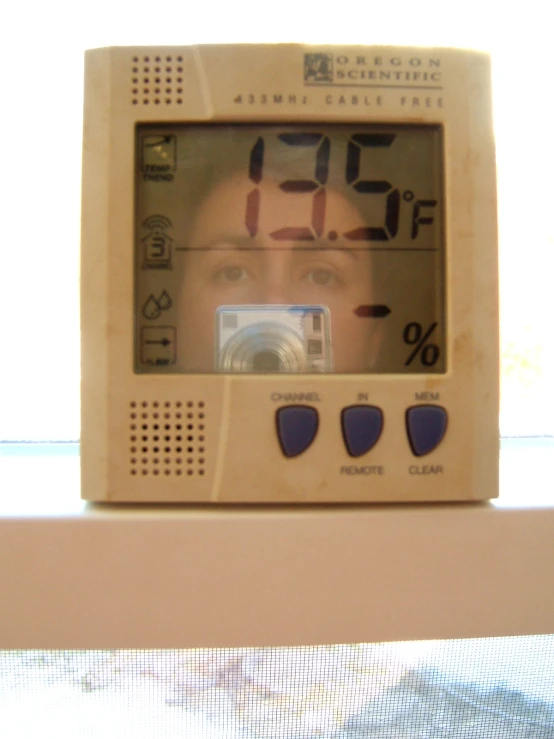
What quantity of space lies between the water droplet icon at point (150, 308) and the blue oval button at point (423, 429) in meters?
0.22

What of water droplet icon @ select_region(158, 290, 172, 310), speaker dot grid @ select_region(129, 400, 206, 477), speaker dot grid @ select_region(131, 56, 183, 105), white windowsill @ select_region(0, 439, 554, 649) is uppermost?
speaker dot grid @ select_region(131, 56, 183, 105)

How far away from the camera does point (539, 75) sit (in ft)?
3.17

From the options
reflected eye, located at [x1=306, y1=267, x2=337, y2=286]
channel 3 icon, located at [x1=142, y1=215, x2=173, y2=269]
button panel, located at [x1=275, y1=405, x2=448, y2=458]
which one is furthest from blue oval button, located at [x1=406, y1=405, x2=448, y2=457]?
channel 3 icon, located at [x1=142, y1=215, x2=173, y2=269]

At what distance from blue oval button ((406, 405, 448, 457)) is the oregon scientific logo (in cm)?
28

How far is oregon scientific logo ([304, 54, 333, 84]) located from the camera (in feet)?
1.78

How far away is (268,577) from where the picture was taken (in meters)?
0.48

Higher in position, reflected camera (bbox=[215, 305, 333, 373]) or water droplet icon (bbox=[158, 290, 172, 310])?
water droplet icon (bbox=[158, 290, 172, 310])

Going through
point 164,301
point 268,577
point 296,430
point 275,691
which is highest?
point 164,301

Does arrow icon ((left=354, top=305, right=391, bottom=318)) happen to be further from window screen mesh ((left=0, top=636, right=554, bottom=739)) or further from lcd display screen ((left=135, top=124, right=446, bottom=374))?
window screen mesh ((left=0, top=636, right=554, bottom=739))

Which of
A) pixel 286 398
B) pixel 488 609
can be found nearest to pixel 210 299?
pixel 286 398

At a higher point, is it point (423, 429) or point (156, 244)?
point (156, 244)

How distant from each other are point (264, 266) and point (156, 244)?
0.09 meters

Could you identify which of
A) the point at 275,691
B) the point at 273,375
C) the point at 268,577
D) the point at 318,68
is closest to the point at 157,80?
the point at 318,68

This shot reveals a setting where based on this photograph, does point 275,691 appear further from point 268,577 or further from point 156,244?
point 156,244
